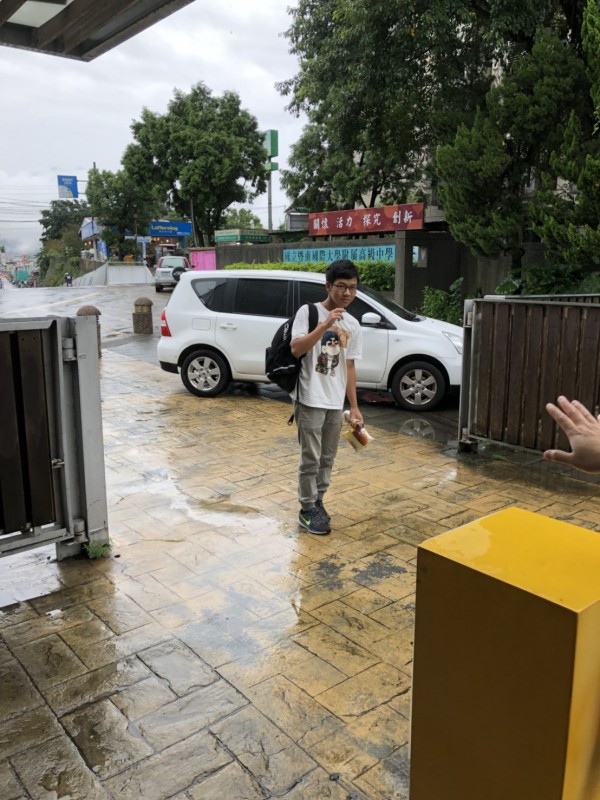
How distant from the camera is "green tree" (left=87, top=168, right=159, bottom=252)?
47688mm

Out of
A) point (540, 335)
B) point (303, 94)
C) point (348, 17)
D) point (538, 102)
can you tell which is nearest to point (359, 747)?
point (540, 335)

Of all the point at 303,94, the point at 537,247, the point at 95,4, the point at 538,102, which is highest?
the point at 303,94

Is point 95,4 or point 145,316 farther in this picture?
point 145,316

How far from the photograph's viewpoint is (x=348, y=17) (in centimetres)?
1044

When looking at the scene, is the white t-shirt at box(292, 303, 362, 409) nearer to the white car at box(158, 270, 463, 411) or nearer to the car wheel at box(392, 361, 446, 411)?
the white car at box(158, 270, 463, 411)

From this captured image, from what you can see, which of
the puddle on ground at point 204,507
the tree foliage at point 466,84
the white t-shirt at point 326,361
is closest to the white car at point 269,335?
the tree foliage at point 466,84

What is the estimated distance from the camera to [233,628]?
3.30 metres

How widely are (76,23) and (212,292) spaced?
4964 millimetres

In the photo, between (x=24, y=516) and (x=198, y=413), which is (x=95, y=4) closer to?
(x=24, y=516)

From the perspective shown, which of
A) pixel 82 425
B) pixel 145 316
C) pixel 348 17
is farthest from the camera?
pixel 145 316

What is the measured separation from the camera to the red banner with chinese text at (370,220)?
52.9ft

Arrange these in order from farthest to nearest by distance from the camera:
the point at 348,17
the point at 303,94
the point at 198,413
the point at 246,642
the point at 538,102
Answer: the point at 303,94 → the point at 348,17 → the point at 538,102 → the point at 198,413 → the point at 246,642

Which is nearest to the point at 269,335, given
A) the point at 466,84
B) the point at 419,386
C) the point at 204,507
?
the point at 419,386

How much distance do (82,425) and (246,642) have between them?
5.18ft
